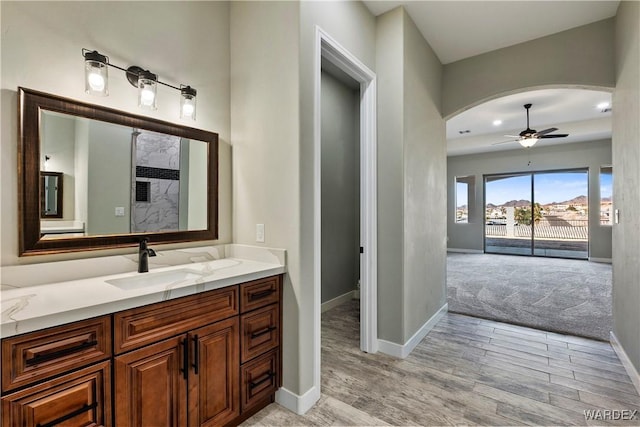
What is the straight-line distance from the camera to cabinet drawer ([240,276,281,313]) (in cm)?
173

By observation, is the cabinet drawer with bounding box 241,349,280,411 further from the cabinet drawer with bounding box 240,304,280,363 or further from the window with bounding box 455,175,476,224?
the window with bounding box 455,175,476,224

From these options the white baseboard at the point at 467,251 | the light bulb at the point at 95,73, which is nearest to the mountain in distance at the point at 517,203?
the white baseboard at the point at 467,251

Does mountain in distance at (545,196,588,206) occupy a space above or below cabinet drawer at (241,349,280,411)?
above

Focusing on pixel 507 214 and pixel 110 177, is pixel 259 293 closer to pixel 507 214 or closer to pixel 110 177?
pixel 110 177

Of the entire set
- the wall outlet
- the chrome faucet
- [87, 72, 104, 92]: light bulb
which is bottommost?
the chrome faucet

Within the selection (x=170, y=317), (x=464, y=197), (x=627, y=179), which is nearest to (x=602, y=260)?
(x=464, y=197)

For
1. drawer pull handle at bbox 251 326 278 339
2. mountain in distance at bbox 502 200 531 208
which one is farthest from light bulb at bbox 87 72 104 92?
mountain in distance at bbox 502 200 531 208

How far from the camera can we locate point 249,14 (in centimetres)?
216

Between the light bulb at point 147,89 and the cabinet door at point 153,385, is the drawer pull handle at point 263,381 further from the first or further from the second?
the light bulb at point 147,89

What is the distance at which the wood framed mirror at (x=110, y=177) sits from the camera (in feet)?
4.69

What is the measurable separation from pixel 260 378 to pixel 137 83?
6.20 ft

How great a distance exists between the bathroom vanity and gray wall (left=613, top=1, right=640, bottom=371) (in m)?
2.58

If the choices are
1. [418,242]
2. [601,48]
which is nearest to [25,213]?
[418,242]

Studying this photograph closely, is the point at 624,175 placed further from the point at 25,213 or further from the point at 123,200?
the point at 25,213
